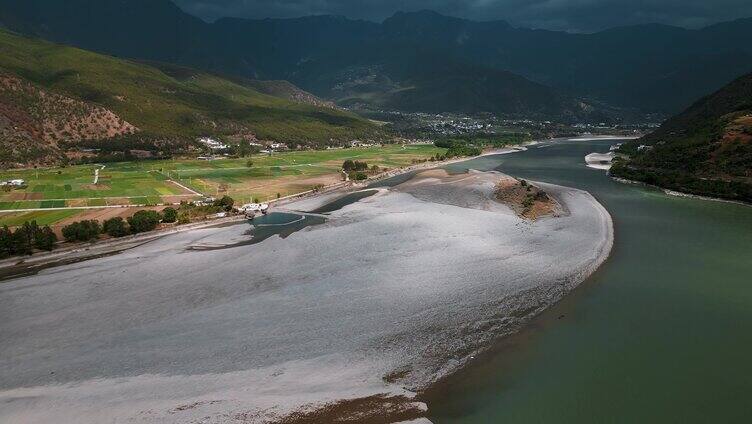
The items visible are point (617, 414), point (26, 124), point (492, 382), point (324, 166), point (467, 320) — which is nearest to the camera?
point (617, 414)

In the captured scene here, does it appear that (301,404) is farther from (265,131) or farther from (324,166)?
(265,131)

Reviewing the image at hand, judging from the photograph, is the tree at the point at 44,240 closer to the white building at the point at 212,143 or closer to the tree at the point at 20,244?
the tree at the point at 20,244

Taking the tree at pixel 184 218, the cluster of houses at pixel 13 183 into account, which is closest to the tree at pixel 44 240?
the tree at pixel 184 218

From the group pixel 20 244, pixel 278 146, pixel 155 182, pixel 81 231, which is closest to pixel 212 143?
pixel 278 146

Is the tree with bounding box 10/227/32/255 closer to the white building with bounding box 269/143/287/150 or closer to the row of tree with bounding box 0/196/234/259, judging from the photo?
the row of tree with bounding box 0/196/234/259

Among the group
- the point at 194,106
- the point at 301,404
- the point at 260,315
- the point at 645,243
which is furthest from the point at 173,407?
the point at 194,106
